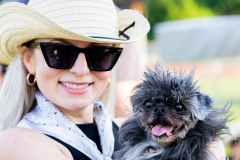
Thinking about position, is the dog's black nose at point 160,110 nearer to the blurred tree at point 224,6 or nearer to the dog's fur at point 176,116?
the dog's fur at point 176,116

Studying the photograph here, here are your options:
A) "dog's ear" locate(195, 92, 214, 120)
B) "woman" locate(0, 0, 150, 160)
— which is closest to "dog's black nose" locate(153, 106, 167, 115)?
"dog's ear" locate(195, 92, 214, 120)

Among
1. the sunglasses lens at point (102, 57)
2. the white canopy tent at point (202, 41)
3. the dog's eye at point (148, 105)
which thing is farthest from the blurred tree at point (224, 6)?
the dog's eye at point (148, 105)

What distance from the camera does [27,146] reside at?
2.04 metres

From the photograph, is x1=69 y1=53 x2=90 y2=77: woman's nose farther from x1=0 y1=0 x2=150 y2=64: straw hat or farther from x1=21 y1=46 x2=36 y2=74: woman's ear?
x1=21 y1=46 x2=36 y2=74: woman's ear

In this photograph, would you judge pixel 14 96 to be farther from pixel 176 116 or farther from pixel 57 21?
pixel 176 116

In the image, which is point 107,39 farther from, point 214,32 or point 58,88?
point 214,32

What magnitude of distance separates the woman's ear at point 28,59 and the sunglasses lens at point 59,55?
10.2 inches

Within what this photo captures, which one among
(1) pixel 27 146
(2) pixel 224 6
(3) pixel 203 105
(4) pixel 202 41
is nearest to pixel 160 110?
(3) pixel 203 105

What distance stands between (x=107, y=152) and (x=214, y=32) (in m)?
13.4

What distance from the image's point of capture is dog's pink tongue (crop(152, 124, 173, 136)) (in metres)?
2.18

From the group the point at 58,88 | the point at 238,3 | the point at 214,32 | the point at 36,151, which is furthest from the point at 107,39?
the point at 238,3

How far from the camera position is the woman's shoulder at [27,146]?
2.00 m

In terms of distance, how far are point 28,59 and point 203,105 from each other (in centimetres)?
142

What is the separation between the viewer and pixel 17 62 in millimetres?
2447
